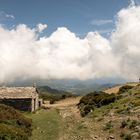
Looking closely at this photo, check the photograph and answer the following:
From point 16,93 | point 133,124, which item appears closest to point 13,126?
point 133,124

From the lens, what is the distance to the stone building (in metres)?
59.5

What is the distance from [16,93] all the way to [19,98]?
79.8 inches

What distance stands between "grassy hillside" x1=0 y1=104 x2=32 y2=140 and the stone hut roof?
14.5m

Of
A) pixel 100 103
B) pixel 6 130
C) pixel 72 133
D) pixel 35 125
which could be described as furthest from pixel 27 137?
pixel 100 103

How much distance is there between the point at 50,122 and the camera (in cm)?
4347

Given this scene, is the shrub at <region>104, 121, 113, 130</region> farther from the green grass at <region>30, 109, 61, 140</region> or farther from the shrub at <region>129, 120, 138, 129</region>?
the green grass at <region>30, 109, 61, 140</region>

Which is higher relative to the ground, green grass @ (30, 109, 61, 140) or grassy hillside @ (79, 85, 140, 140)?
grassy hillside @ (79, 85, 140, 140)

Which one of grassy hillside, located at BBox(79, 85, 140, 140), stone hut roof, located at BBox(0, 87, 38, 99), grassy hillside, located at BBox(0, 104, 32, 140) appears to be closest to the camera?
grassy hillside, located at BBox(0, 104, 32, 140)

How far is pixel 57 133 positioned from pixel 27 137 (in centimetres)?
433

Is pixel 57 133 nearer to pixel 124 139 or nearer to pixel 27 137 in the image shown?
pixel 27 137

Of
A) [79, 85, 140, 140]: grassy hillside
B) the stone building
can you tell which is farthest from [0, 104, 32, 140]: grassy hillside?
the stone building

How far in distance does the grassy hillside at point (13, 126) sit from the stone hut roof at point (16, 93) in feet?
47.7

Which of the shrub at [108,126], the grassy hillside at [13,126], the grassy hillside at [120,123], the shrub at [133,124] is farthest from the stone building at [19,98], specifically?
the shrub at [133,124]

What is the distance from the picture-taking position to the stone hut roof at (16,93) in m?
61.0
